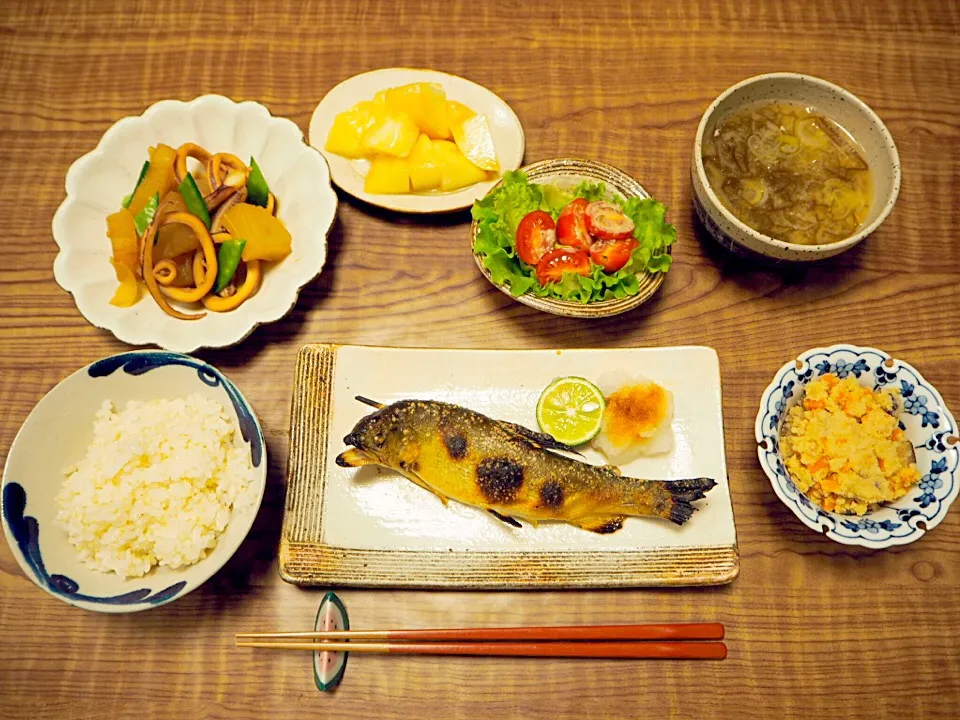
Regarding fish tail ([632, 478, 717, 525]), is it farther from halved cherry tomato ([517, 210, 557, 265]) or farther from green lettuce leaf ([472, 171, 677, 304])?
halved cherry tomato ([517, 210, 557, 265])

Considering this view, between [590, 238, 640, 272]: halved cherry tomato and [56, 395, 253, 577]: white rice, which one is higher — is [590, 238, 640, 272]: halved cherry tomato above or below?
above

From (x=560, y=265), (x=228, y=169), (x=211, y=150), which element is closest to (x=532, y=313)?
(x=560, y=265)

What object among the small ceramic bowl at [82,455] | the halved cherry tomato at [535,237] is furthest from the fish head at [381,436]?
the halved cherry tomato at [535,237]

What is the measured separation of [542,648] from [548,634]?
0.05m

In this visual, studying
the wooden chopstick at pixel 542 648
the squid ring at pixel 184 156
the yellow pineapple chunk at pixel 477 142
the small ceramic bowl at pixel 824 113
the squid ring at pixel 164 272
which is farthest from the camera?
the yellow pineapple chunk at pixel 477 142

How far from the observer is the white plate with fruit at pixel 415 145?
2604mm

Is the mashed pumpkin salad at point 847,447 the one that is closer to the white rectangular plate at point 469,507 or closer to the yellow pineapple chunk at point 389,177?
the white rectangular plate at point 469,507

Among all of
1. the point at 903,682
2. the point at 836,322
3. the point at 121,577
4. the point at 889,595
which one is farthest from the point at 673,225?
the point at 121,577

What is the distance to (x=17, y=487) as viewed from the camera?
2.06 metres

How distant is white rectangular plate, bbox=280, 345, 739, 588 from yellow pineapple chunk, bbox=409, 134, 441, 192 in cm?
66

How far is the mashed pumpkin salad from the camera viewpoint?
2092 millimetres

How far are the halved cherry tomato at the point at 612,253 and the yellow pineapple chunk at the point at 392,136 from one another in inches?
31.7

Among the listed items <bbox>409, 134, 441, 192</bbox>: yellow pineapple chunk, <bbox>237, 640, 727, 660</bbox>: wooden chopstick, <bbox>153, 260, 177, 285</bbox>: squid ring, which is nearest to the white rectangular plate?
<bbox>237, 640, 727, 660</bbox>: wooden chopstick

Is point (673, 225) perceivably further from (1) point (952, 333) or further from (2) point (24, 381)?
(2) point (24, 381)
